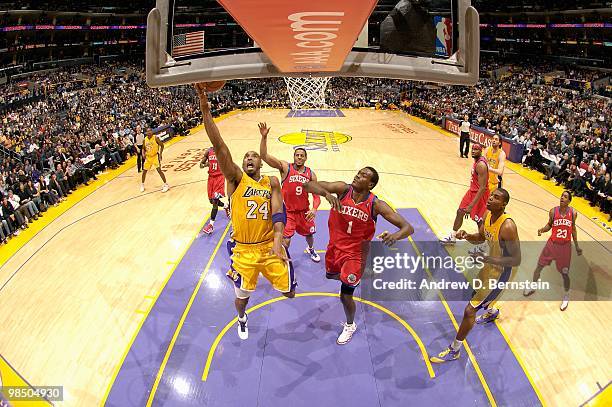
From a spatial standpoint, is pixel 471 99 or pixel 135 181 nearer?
pixel 135 181

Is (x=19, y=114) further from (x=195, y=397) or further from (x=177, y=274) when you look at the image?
(x=195, y=397)

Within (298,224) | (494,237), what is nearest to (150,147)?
(298,224)

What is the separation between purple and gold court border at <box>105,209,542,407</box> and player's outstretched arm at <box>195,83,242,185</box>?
219 centimetres

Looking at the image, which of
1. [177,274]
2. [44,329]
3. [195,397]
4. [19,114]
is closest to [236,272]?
[195,397]

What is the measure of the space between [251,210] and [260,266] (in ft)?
2.18

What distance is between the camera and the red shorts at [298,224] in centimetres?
662

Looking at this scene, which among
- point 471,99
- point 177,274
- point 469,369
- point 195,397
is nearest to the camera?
point 195,397

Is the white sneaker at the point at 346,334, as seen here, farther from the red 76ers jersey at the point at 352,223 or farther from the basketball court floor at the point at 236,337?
the red 76ers jersey at the point at 352,223

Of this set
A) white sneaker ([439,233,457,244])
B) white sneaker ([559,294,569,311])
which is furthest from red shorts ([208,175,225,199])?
white sneaker ([559,294,569,311])

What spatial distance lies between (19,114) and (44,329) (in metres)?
20.5

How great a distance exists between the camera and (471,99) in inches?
1062

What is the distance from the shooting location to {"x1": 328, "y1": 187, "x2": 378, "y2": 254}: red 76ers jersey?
4.77 meters

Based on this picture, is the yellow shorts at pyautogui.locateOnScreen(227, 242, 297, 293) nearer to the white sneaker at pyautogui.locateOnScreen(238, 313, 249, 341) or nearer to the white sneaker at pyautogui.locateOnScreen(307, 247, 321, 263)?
the white sneaker at pyautogui.locateOnScreen(238, 313, 249, 341)

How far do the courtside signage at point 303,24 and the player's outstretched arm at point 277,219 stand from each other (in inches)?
82.2
